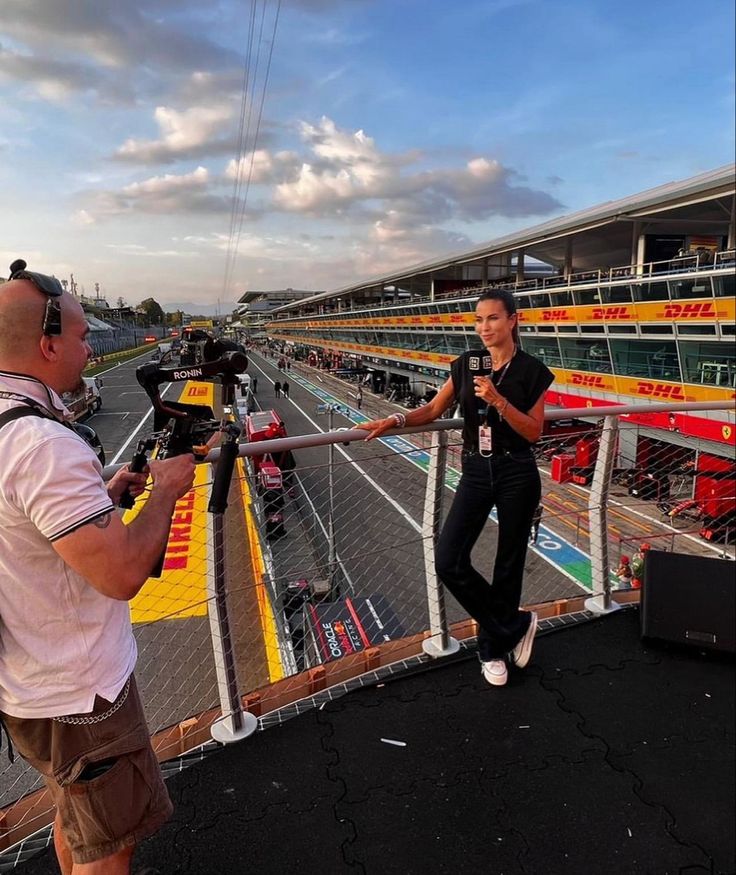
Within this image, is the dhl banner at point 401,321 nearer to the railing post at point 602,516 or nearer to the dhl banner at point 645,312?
the dhl banner at point 645,312

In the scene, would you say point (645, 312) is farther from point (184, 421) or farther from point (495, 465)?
point (184, 421)

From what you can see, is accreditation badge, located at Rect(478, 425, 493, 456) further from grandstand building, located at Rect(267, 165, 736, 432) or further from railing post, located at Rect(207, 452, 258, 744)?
grandstand building, located at Rect(267, 165, 736, 432)

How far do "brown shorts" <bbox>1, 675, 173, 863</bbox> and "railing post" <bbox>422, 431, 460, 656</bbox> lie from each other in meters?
1.64

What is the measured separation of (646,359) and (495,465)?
63.0 feet

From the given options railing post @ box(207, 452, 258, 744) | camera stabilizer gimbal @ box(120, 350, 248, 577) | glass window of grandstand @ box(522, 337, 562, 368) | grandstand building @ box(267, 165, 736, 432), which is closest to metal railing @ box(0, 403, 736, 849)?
railing post @ box(207, 452, 258, 744)

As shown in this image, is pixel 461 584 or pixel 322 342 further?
pixel 322 342

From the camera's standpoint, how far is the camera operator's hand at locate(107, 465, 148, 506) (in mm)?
1275

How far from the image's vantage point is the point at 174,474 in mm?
1191

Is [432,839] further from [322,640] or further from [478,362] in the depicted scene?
[322,640]

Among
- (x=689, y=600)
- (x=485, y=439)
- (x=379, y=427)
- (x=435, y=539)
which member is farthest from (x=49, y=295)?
(x=689, y=600)

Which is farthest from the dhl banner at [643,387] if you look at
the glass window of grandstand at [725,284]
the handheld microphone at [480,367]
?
the handheld microphone at [480,367]

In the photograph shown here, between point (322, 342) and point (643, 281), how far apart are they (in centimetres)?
6541

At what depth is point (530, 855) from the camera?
1692mm

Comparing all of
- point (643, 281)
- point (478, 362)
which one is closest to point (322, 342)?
point (643, 281)
